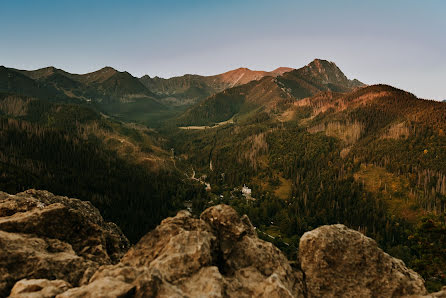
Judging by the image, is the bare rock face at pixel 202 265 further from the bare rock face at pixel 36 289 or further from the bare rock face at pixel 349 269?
the bare rock face at pixel 349 269

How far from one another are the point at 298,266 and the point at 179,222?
13.7m

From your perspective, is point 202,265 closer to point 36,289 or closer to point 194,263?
point 194,263

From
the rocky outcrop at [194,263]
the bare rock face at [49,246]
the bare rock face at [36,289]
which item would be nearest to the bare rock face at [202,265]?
the rocky outcrop at [194,263]

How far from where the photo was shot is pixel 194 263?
1967 centimetres

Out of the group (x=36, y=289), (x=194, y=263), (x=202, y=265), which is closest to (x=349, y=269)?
(x=202, y=265)

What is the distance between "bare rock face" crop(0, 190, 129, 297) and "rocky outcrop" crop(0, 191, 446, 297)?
8 centimetres

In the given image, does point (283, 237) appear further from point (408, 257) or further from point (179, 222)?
point (179, 222)

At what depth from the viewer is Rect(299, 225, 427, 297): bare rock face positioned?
74.9ft

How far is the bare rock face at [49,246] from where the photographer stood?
19141 millimetres

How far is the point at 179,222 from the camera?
25.0m

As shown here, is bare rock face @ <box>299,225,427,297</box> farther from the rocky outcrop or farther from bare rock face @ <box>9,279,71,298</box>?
bare rock face @ <box>9,279,71,298</box>

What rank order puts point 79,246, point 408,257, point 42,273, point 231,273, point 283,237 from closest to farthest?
point 42,273 < point 231,273 < point 79,246 < point 408,257 < point 283,237

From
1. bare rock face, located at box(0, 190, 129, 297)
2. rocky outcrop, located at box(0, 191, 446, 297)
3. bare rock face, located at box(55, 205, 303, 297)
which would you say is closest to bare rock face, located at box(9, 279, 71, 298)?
rocky outcrop, located at box(0, 191, 446, 297)

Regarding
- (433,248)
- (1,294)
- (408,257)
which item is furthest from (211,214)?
(408,257)
